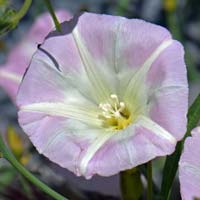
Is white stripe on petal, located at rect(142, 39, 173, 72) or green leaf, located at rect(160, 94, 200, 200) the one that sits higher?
white stripe on petal, located at rect(142, 39, 173, 72)

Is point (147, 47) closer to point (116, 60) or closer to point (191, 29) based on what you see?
point (116, 60)

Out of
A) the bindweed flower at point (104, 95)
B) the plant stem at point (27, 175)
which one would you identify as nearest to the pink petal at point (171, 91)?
the bindweed flower at point (104, 95)

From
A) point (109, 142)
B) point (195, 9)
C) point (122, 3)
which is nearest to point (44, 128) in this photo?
point (109, 142)

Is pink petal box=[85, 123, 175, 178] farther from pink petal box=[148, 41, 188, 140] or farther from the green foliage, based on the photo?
the green foliage

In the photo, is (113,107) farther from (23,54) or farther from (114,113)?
(23,54)

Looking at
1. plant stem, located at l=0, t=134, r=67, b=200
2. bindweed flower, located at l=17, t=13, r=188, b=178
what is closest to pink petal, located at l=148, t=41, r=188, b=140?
bindweed flower, located at l=17, t=13, r=188, b=178

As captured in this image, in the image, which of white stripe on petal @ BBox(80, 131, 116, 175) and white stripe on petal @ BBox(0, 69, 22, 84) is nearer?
white stripe on petal @ BBox(80, 131, 116, 175)

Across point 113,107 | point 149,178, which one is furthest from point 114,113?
point 149,178
